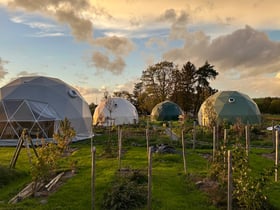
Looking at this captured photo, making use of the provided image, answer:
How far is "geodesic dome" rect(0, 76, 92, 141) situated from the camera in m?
27.2

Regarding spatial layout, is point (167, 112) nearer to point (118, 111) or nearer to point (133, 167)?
point (118, 111)

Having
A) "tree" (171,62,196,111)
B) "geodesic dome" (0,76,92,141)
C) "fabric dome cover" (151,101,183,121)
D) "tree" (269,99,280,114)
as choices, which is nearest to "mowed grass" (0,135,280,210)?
"geodesic dome" (0,76,92,141)

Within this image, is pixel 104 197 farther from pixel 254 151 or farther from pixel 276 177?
pixel 254 151

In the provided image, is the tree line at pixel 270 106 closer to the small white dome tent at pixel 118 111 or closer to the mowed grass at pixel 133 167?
the small white dome tent at pixel 118 111

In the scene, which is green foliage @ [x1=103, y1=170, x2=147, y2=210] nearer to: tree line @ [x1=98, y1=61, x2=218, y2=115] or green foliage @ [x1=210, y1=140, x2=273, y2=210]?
green foliage @ [x1=210, y1=140, x2=273, y2=210]

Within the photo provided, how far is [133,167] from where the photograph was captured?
51.4 ft

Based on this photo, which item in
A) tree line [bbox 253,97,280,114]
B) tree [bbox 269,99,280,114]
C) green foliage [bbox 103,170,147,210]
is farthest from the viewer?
tree line [bbox 253,97,280,114]

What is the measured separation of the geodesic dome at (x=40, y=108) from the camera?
89.4ft

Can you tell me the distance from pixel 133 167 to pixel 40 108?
14962 millimetres

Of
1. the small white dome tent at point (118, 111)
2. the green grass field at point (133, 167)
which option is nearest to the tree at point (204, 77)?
the small white dome tent at point (118, 111)

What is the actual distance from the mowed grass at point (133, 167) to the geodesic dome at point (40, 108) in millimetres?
6878

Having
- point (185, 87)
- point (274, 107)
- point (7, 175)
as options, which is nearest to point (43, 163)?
point (7, 175)

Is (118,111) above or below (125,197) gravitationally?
above

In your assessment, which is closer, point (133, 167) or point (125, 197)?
point (125, 197)
